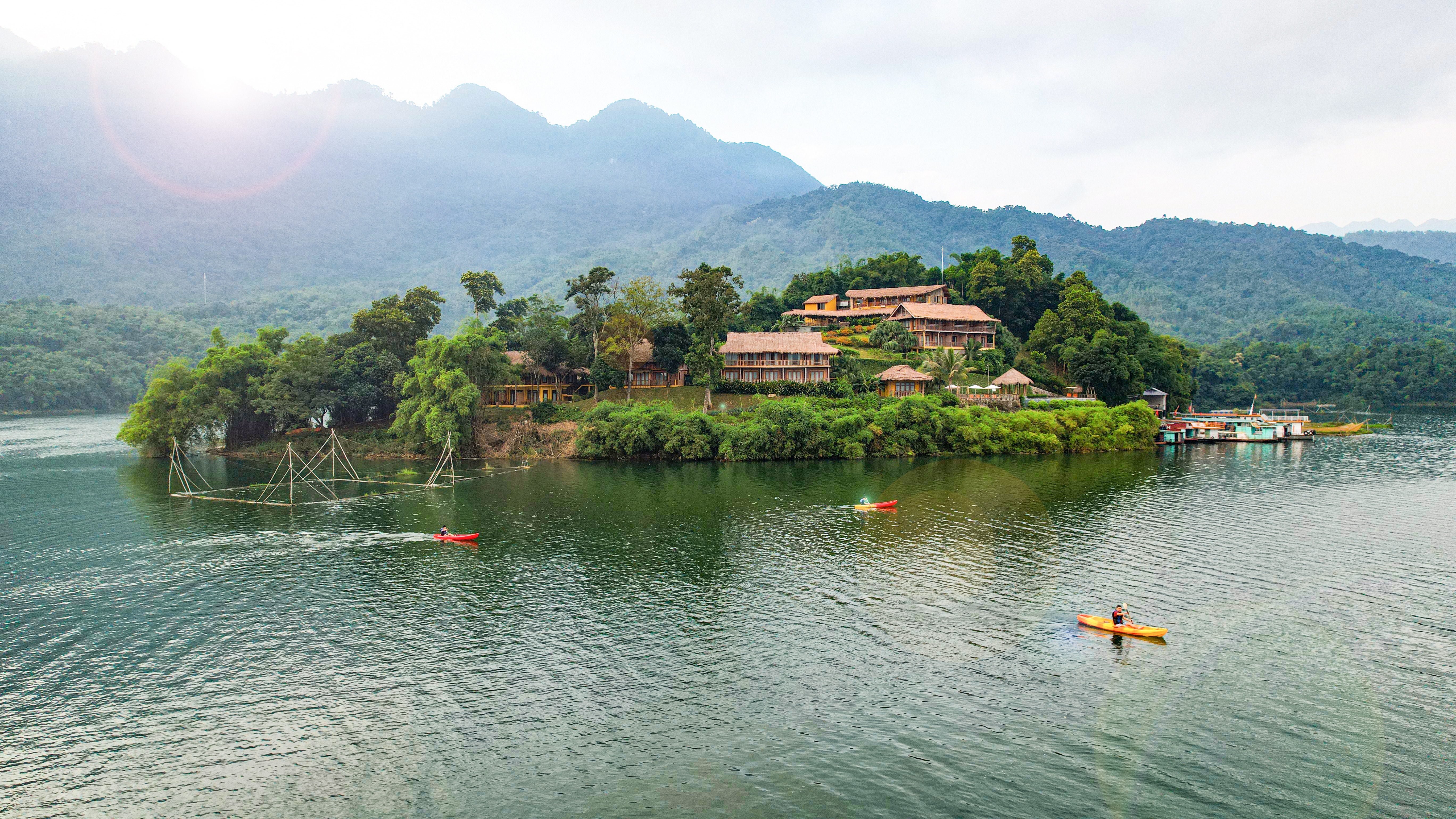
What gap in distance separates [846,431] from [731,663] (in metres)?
58.3

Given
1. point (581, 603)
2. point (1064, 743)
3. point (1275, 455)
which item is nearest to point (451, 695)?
point (581, 603)

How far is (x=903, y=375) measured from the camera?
4006 inches

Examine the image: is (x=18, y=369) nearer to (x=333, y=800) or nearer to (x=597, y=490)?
(x=597, y=490)

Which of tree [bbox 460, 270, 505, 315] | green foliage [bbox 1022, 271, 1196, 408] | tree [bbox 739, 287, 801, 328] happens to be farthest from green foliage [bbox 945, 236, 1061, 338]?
tree [bbox 460, 270, 505, 315]

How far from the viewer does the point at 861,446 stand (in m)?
87.4

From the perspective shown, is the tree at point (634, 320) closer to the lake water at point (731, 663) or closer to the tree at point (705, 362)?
the tree at point (705, 362)

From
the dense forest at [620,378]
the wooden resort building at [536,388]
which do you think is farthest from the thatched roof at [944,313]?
the wooden resort building at [536,388]

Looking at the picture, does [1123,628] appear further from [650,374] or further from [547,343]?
[547,343]

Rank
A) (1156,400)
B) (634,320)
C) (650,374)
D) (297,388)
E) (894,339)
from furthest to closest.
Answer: (894,339)
(1156,400)
(650,374)
(634,320)
(297,388)

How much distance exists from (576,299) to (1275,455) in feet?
304

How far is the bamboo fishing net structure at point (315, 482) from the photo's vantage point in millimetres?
67438

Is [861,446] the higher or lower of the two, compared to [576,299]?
lower

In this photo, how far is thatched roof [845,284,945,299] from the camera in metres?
132

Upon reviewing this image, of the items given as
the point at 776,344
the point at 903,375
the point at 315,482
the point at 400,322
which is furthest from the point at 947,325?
the point at 315,482
